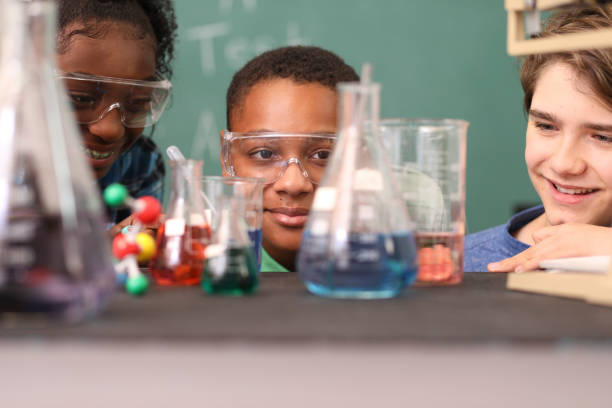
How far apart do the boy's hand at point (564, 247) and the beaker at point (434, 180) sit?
31 cm

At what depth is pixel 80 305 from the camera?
0.49 meters

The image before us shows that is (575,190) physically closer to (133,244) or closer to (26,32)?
(133,244)

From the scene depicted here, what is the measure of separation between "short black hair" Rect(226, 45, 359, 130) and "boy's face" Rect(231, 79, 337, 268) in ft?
0.09

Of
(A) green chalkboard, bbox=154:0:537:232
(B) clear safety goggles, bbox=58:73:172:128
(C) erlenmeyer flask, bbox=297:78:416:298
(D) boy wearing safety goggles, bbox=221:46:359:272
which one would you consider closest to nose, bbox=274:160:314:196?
(D) boy wearing safety goggles, bbox=221:46:359:272

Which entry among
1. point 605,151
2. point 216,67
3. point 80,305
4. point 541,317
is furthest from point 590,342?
point 216,67

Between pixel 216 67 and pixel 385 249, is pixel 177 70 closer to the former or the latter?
pixel 216 67

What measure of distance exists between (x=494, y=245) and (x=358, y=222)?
1.24 m

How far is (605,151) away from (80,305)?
1331 mm

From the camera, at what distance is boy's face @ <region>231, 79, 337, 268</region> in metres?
1.57

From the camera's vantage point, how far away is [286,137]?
1.54 metres

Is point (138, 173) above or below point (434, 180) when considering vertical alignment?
below

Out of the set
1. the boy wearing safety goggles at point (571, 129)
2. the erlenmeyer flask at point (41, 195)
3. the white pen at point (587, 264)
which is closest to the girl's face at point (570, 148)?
the boy wearing safety goggles at point (571, 129)

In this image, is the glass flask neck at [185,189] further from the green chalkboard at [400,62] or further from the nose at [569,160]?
the green chalkboard at [400,62]

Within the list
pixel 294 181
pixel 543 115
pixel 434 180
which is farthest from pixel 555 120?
pixel 434 180
